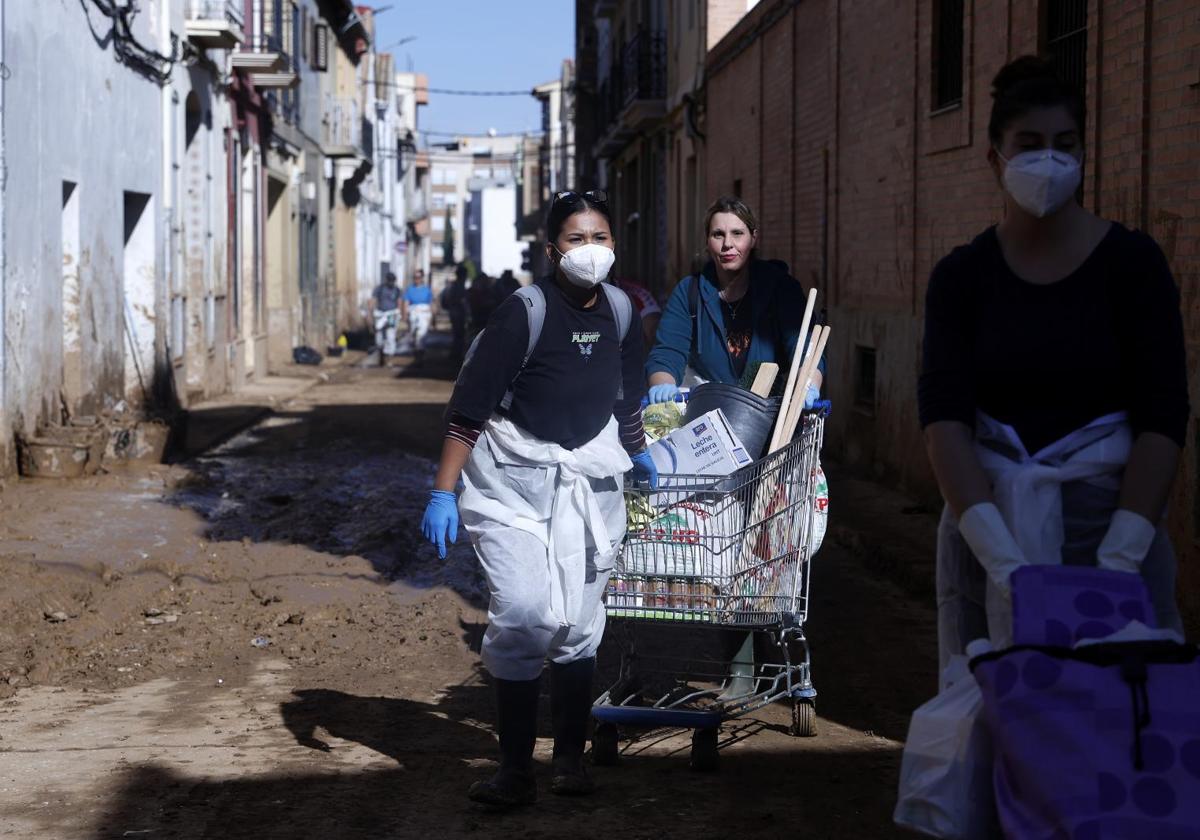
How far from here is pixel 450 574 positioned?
928 cm

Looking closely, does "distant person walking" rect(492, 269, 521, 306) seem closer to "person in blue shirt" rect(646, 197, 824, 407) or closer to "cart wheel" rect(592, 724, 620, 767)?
"person in blue shirt" rect(646, 197, 824, 407)

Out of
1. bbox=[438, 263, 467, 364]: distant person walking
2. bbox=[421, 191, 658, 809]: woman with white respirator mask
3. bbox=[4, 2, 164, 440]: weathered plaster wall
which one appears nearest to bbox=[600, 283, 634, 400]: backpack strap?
bbox=[421, 191, 658, 809]: woman with white respirator mask

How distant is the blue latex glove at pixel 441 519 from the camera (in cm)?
497

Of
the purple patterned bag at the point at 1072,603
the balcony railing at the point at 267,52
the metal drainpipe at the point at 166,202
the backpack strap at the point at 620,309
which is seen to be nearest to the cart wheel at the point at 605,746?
the backpack strap at the point at 620,309

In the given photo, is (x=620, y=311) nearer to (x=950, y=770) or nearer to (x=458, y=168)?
(x=950, y=770)

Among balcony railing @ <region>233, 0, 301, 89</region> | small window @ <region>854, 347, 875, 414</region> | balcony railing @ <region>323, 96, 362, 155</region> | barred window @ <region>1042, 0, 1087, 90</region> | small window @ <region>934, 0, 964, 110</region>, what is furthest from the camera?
balcony railing @ <region>323, 96, 362, 155</region>

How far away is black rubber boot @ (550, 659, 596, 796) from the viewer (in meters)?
5.16

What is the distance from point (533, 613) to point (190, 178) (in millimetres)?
17272

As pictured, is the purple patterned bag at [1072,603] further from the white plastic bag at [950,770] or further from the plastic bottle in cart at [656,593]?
the plastic bottle in cart at [656,593]

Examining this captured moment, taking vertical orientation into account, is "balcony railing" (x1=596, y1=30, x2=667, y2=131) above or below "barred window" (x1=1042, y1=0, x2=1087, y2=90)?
above

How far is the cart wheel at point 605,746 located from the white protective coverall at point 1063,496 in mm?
2347

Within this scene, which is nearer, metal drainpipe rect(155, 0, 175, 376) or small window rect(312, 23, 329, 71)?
metal drainpipe rect(155, 0, 175, 376)

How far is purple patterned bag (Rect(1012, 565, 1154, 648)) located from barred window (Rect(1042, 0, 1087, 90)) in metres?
6.32

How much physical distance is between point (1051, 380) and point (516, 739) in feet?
7.55
